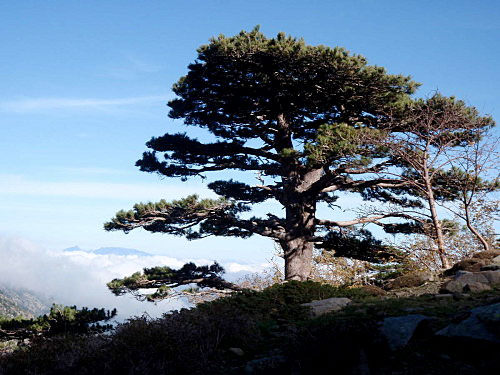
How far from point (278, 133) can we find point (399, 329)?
12.5 metres

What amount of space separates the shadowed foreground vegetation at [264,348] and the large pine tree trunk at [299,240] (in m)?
7.96

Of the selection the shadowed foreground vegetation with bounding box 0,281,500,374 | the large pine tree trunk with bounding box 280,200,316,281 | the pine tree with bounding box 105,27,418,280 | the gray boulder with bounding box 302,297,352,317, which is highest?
the pine tree with bounding box 105,27,418,280

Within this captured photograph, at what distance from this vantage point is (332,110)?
16094 millimetres

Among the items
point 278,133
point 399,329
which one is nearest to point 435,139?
point 278,133

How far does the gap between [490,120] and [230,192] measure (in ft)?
32.9

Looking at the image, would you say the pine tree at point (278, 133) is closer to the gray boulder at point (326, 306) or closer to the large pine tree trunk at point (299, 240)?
the large pine tree trunk at point (299, 240)

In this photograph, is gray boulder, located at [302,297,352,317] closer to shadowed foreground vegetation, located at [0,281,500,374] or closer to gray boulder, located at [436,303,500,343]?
shadowed foreground vegetation, located at [0,281,500,374]

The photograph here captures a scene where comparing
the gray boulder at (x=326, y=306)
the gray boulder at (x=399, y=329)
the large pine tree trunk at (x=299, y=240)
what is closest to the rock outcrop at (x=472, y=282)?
the gray boulder at (x=326, y=306)

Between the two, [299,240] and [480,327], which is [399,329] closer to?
[480,327]

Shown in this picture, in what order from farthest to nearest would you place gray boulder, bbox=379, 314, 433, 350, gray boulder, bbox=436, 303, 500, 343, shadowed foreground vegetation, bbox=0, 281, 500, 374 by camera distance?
gray boulder, bbox=379, 314, 433, 350, shadowed foreground vegetation, bbox=0, 281, 500, 374, gray boulder, bbox=436, 303, 500, 343

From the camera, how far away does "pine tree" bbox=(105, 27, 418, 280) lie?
1348 centimetres

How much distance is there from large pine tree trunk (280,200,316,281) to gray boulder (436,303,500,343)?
1087 cm

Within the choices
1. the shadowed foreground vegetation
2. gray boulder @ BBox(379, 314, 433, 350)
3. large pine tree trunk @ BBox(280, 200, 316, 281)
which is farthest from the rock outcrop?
large pine tree trunk @ BBox(280, 200, 316, 281)

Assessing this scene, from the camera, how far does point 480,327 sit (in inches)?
193
